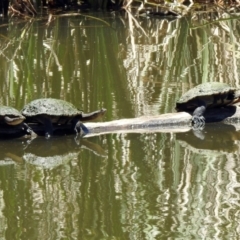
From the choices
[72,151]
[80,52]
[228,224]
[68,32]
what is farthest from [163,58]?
[228,224]

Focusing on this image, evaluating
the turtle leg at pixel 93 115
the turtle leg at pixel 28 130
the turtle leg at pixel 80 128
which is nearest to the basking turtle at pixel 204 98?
the turtle leg at pixel 93 115

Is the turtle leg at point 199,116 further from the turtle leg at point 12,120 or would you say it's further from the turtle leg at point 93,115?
the turtle leg at point 12,120

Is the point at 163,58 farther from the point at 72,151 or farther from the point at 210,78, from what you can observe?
the point at 72,151

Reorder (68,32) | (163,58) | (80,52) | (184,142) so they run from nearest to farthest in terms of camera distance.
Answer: (184,142), (163,58), (80,52), (68,32)

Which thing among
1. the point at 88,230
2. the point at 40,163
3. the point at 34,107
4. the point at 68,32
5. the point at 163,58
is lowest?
the point at 88,230

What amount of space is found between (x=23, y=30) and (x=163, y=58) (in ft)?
11.7

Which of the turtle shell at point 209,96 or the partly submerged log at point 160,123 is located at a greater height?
the turtle shell at point 209,96

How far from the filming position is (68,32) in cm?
1113

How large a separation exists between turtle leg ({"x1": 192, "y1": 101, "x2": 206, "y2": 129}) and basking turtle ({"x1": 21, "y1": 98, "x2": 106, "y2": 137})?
2.43 ft

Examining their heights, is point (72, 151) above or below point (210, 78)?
below

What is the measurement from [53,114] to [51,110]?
4 centimetres

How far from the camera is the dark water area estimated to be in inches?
140

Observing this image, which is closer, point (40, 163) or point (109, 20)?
point (40, 163)

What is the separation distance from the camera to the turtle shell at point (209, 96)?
5559 mm
